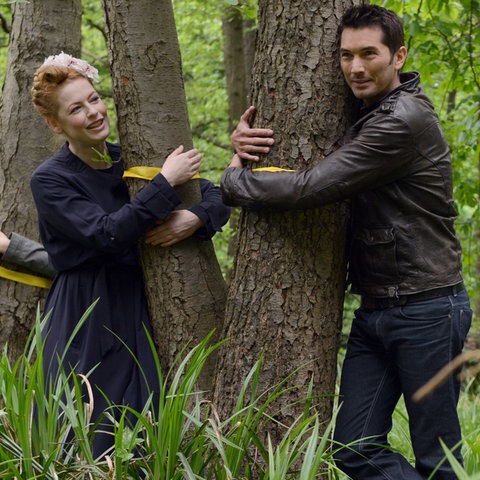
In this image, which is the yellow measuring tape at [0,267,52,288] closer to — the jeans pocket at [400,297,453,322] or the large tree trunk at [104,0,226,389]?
the large tree trunk at [104,0,226,389]

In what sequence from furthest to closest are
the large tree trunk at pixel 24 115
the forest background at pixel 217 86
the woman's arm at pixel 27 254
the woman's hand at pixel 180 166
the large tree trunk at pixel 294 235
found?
1. the forest background at pixel 217 86
2. the large tree trunk at pixel 24 115
3. the woman's arm at pixel 27 254
4. the woman's hand at pixel 180 166
5. the large tree trunk at pixel 294 235

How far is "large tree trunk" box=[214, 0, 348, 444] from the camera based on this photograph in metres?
3.31

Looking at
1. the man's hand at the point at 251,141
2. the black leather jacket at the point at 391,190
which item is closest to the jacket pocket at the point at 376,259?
the black leather jacket at the point at 391,190

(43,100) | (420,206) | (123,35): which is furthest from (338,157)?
(43,100)

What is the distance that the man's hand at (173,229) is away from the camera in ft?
11.5

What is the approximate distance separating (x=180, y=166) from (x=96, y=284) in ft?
2.13

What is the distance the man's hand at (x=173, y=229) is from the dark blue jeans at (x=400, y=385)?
0.82 m

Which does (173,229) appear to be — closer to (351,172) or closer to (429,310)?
(351,172)

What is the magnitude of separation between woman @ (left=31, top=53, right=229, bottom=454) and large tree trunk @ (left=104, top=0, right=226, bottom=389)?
0.08m

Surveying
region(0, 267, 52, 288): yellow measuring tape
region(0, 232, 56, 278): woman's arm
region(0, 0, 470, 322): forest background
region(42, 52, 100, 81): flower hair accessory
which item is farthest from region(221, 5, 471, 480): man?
region(0, 0, 470, 322): forest background

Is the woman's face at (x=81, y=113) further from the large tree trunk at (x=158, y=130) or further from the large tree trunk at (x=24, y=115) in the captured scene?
the large tree trunk at (x=24, y=115)

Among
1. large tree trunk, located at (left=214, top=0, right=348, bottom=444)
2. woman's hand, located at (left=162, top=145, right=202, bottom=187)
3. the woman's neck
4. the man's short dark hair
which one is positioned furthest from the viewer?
the woman's neck

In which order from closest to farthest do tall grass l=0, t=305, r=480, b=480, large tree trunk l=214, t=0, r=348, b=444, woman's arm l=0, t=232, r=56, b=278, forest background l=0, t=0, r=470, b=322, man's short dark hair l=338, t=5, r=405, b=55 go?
1. tall grass l=0, t=305, r=480, b=480
2. man's short dark hair l=338, t=5, r=405, b=55
3. large tree trunk l=214, t=0, r=348, b=444
4. woman's arm l=0, t=232, r=56, b=278
5. forest background l=0, t=0, r=470, b=322

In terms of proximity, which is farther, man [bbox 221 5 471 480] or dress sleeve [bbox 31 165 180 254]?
dress sleeve [bbox 31 165 180 254]
